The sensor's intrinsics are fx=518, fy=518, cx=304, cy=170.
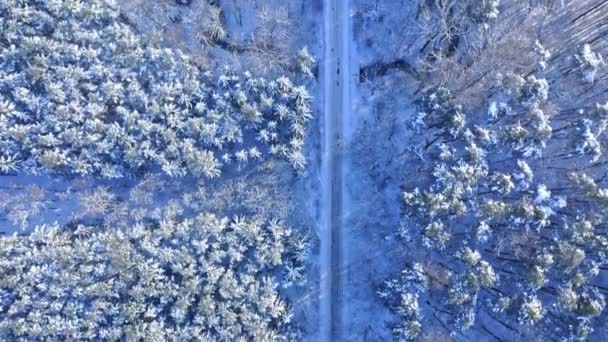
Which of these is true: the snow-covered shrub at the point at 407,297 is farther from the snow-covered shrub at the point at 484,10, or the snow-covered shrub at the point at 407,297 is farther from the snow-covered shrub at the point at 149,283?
the snow-covered shrub at the point at 484,10

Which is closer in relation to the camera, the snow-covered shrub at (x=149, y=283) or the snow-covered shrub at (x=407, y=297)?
the snow-covered shrub at (x=407, y=297)

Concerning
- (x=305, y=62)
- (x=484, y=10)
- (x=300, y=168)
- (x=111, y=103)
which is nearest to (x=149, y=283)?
(x=111, y=103)

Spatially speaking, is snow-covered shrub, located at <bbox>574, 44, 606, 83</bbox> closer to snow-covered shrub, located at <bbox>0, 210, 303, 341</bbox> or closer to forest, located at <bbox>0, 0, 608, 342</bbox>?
forest, located at <bbox>0, 0, 608, 342</bbox>

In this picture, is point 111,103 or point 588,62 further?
point 111,103

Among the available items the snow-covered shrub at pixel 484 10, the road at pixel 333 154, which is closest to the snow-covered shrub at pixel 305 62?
the road at pixel 333 154

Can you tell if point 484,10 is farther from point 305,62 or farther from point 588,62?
point 305,62

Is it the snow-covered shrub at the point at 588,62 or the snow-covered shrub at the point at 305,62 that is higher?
the snow-covered shrub at the point at 305,62

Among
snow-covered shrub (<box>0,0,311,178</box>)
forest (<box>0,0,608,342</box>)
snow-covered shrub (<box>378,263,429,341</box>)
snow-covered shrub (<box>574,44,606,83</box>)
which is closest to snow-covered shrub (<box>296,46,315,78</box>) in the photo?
forest (<box>0,0,608,342</box>)
